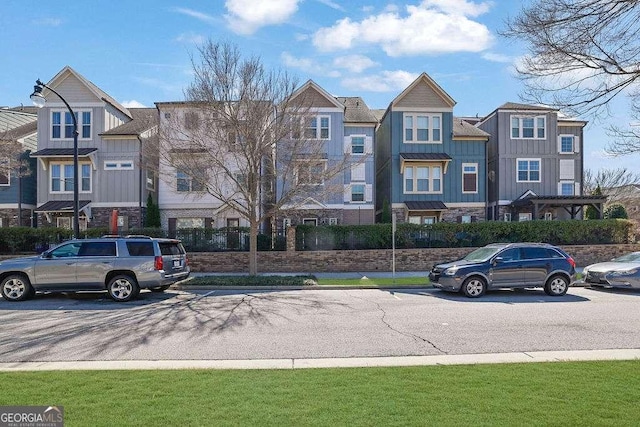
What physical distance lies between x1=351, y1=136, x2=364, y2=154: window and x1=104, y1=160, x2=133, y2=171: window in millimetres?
13732

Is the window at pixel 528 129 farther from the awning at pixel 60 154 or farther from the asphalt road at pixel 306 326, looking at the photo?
the awning at pixel 60 154

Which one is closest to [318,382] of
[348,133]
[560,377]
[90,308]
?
[560,377]

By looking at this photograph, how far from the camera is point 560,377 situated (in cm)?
546

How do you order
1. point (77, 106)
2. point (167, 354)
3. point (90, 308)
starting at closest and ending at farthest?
point (167, 354) → point (90, 308) → point (77, 106)

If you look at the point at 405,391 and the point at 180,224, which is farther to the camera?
the point at 180,224

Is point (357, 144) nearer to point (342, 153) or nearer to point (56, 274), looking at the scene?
point (342, 153)

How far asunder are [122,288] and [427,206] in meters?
19.3

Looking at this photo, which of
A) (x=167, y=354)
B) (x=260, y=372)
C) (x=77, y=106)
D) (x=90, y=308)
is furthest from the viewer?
(x=77, y=106)

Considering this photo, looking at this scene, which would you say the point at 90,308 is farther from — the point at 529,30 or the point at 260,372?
the point at 529,30

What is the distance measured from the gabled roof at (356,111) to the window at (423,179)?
399cm

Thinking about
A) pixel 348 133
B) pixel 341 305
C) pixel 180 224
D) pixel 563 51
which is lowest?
pixel 341 305

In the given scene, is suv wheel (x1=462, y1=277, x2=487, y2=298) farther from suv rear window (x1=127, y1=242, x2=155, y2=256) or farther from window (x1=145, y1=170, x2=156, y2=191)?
window (x1=145, y1=170, x2=156, y2=191)

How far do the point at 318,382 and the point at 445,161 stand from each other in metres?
24.8

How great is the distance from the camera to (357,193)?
28.1 m
